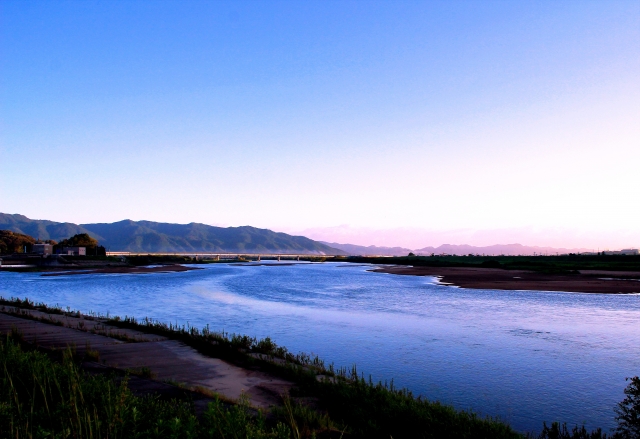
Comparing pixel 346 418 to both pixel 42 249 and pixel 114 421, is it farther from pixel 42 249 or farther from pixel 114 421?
pixel 42 249

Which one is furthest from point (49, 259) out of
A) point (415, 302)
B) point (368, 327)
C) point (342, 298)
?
point (368, 327)

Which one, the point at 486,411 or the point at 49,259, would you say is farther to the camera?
the point at 49,259

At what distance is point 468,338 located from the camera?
22.8 metres

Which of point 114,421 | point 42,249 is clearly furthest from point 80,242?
point 114,421

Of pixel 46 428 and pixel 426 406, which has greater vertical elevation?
pixel 46 428

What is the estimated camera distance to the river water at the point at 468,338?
45.7ft

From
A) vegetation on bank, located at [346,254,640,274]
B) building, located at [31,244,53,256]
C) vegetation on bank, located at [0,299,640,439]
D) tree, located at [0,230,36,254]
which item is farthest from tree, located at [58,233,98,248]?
vegetation on bank, located at [0,299,640,439]

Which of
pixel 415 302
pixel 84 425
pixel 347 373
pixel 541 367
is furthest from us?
pixel 415 302

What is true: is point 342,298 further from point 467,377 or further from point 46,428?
point 46,428

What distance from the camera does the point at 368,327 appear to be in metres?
26.0

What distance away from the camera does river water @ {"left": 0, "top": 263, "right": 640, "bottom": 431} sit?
13.9m

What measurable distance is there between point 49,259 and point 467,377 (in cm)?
12040

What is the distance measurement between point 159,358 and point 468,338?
13.7m

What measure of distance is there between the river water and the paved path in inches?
169
